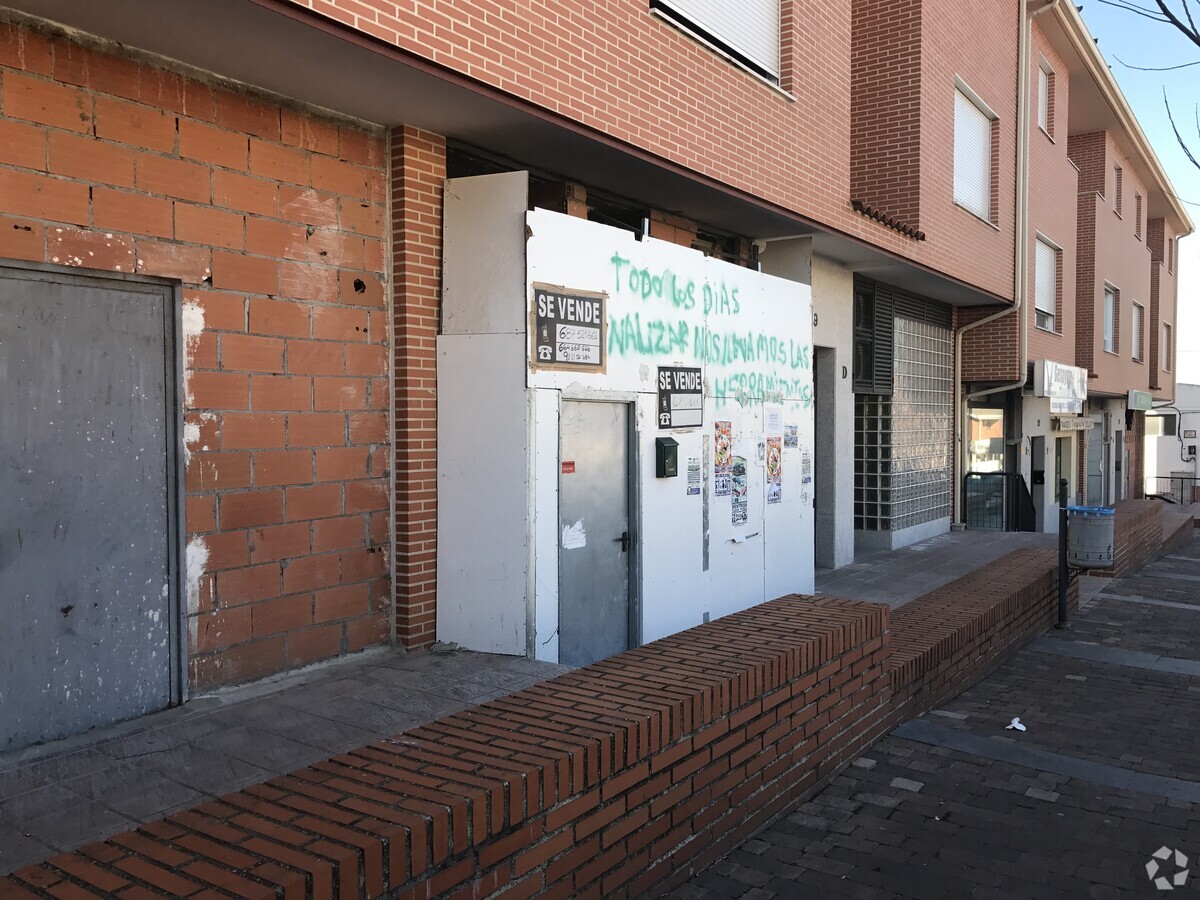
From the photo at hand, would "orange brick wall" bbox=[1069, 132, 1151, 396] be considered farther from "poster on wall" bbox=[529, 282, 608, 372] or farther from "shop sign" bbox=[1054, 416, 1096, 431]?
"poster on wall" bbox=[529, 282, 608, 372]

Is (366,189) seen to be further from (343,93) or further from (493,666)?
(493,666)

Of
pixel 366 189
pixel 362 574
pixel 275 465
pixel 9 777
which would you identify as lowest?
pixel 9 777

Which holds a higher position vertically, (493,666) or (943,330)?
(943,330)

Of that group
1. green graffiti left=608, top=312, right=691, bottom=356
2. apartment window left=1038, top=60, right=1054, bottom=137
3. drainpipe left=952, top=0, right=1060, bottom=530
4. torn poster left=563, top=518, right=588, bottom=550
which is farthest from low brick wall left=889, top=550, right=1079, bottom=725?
apartment window left=1038, top=60, right=1054, bottom=137

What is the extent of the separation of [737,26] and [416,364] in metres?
4.58

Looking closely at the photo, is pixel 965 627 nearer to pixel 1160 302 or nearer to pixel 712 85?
pixel 712 85

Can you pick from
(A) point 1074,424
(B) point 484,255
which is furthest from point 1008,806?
(A) point 1074,424

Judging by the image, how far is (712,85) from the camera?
8.00 meters

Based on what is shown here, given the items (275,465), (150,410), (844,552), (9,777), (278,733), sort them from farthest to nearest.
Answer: (844,552) → (275,465) → (150,410) → (278,733) → (9,777)

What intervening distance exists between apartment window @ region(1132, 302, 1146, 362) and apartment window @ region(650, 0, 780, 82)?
22104mm

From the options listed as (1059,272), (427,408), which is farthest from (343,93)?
(1059,272)

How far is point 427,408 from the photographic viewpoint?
632 centimetres

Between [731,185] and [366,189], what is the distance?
3361 mm

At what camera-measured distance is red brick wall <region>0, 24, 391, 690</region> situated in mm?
4523
